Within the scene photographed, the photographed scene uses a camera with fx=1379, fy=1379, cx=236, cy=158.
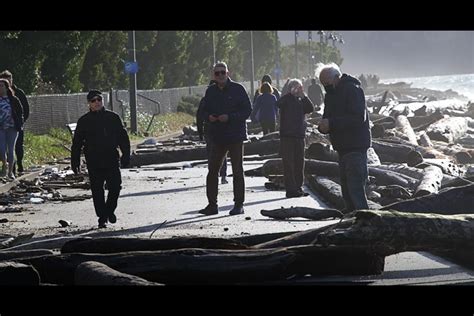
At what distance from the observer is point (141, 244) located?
38.1 feet

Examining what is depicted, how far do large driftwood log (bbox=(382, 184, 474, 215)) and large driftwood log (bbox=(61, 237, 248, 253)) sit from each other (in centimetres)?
267

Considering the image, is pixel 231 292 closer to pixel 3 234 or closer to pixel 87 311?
pixel 87 311

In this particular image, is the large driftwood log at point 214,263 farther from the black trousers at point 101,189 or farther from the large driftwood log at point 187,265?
the black trousers at point 101,189

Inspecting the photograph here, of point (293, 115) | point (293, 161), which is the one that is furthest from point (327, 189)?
point (293, 115)

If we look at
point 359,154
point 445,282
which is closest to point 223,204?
point 359,154

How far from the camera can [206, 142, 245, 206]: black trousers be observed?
17.2 m

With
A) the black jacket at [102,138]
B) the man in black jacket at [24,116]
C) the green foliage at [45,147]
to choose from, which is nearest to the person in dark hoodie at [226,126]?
Answer: the black jacket at [102,138]

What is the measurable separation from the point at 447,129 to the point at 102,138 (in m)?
24.6

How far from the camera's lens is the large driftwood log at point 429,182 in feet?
59.0

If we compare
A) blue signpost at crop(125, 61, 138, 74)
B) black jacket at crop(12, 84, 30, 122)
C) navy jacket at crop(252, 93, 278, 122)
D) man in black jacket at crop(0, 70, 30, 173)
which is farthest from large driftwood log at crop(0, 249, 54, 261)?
blue signpost at crop(125, 61, 138, 74)

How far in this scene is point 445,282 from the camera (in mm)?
10945

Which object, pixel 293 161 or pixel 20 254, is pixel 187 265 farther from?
pixel 293 161

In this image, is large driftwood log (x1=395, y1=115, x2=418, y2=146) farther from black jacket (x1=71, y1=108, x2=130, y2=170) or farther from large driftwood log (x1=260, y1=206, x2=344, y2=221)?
black jacket (x1=71, y1=108, x2=130, y2=170)
